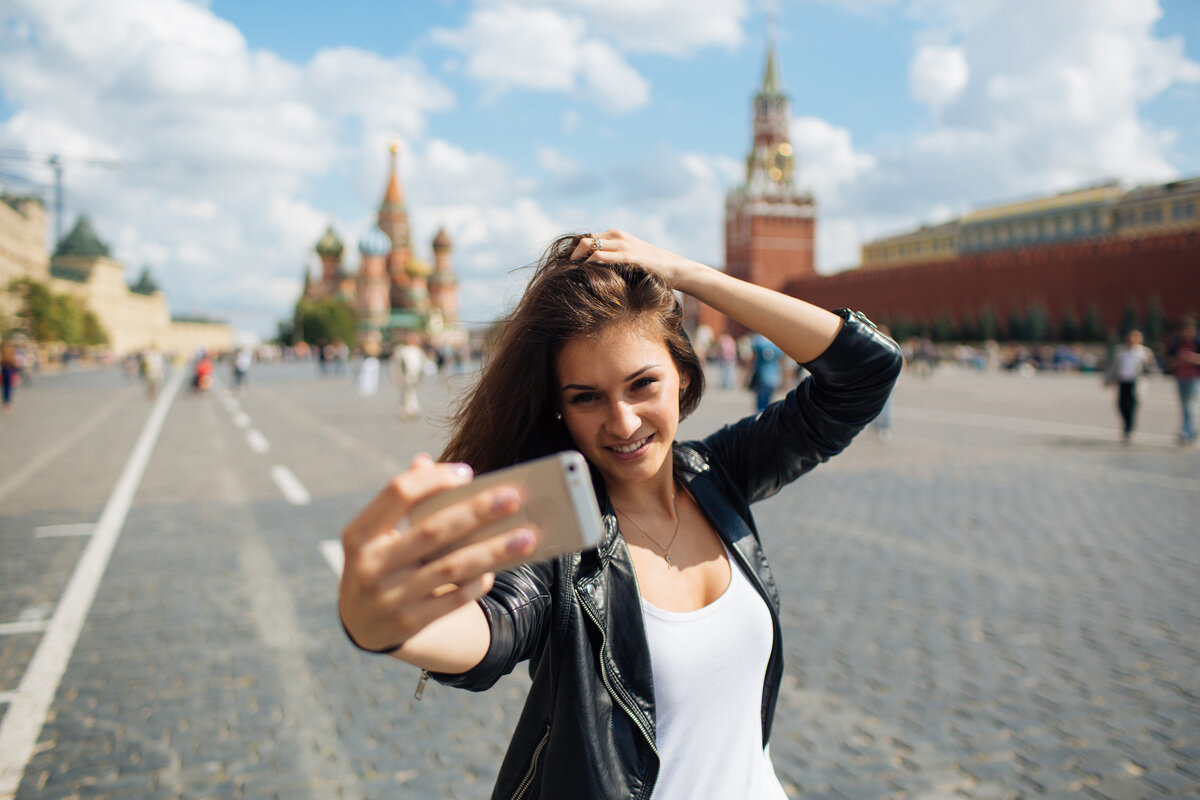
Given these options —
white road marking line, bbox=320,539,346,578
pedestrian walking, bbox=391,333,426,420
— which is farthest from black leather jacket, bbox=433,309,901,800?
pedestrian walking, bbox=391,333,426,420

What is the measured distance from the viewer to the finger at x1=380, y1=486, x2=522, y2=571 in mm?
658

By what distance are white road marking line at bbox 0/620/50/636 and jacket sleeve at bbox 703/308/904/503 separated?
4.01 meters

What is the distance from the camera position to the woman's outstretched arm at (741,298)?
1.29 meters

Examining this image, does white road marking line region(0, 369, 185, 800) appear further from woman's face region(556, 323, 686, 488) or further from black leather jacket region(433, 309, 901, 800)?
woman's face region(556, 323, 686, 488)

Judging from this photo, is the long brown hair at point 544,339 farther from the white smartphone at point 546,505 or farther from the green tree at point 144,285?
the green tree at point 144,285

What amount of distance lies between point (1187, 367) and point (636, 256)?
10.8 meters

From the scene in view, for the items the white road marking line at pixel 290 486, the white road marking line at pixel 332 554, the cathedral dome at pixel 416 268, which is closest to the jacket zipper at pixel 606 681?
the white road marking line at pixel 332 554

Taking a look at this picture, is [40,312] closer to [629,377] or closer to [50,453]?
[50,453]

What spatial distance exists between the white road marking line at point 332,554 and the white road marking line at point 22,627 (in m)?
1.46

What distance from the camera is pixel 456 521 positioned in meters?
0.66

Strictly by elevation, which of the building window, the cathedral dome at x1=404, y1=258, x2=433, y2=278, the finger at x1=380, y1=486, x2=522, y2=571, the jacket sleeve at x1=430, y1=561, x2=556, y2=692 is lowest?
the jacket sleeve at x1=430, y1=561, x2=556, y2=692

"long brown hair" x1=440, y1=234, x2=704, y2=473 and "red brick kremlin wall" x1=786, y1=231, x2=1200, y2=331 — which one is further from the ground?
"red brick kremlin wall" x1=786, y1=231, x2=1200, y2=331

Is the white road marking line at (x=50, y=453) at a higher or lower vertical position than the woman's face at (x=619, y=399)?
lower

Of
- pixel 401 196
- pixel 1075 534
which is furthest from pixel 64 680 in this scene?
pixel 401 196
